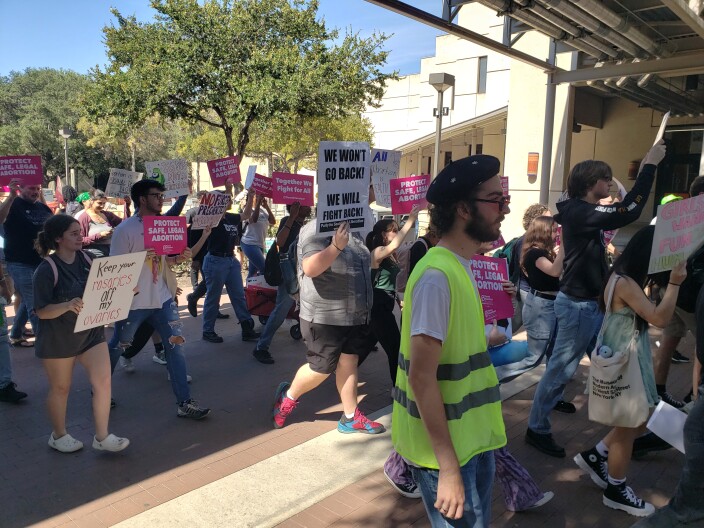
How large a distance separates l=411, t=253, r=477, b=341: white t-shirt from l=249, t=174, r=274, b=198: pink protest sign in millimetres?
5615

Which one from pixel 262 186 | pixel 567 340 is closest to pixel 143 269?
pixel 262 186

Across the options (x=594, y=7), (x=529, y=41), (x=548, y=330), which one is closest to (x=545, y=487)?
(x=548, y=330)

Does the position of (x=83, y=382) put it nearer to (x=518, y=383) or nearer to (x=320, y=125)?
(x=518, y=383)

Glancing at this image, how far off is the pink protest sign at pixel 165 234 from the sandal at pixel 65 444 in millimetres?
1561

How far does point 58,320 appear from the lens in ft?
12.8

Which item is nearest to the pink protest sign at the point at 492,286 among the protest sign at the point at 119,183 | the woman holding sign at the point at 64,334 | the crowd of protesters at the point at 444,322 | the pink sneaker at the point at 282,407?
the crowd of protesters at the point at 444,322

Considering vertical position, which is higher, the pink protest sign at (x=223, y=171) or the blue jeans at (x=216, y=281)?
the pink protest sign at (x=223, y=171)

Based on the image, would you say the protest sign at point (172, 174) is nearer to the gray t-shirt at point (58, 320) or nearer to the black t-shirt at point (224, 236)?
the black t-shirt at point (224, 236)

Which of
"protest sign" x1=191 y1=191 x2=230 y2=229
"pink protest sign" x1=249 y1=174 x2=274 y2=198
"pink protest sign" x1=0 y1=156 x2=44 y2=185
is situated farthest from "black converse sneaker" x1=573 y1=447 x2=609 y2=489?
"pink protest sign" x1=0 y1=156 x2=44 y2=185

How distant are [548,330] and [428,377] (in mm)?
3043

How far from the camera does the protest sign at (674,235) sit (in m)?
3.12

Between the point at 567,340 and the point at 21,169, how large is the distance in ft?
18.2

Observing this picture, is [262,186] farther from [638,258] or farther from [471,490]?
[471,490]

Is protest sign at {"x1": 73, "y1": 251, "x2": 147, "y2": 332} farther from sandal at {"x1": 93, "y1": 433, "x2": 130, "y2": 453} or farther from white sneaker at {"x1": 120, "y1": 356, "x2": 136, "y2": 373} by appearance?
white sneaker at {"x1": 120, "y1": 356, "x2": 136, "y2": 373}
